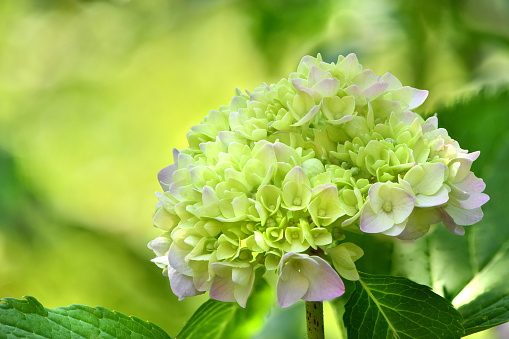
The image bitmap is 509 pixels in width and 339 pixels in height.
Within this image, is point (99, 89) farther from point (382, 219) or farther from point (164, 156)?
point (382, 219)

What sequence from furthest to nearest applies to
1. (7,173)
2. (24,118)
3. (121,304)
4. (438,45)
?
(24,118) < (121,304) < (7,173) < (438,45)

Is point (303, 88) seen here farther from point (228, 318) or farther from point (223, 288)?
point (228, 318)

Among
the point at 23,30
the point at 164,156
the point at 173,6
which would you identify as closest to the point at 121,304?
the point at 164,156

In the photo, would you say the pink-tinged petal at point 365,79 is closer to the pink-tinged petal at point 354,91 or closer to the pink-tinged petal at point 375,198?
the pink-tinged petal at point 354,91

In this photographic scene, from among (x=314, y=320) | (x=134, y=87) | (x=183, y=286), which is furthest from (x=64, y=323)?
(x=134, y=87)

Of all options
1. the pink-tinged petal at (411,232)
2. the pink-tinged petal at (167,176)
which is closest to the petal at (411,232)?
the pink-tinged petal at (411,232)

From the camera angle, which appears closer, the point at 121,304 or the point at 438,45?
the point at 438,45
